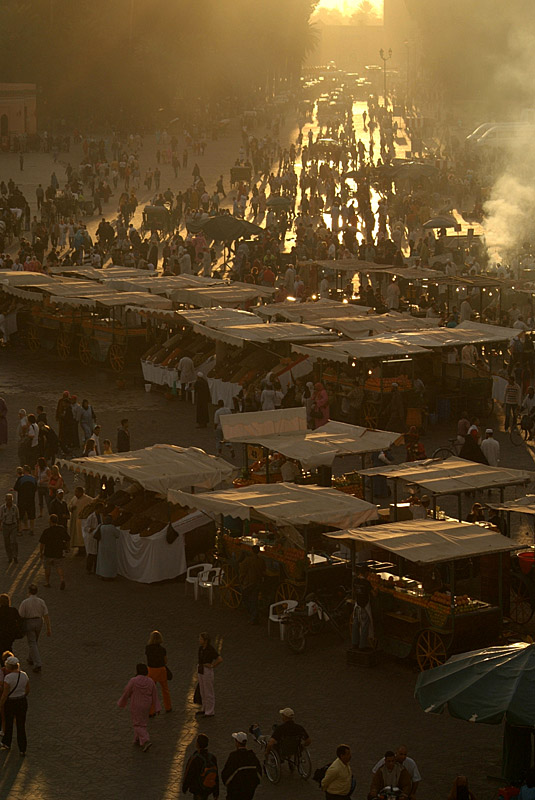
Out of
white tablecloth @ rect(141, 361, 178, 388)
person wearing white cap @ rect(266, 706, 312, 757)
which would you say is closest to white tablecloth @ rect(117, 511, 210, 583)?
person wearing white cap @ rect(266, 706, 312, 757)

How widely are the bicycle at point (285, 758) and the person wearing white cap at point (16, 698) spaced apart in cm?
222

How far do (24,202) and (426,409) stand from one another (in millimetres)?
29221

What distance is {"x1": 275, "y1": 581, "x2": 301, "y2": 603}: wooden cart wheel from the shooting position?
18.1 metres

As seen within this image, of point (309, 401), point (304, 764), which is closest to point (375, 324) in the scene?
point (309, 401)

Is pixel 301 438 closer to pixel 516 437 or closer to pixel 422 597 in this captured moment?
pixel 422 597

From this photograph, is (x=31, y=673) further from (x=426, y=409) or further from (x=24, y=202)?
(x=24, y=202)

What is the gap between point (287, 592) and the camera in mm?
18266

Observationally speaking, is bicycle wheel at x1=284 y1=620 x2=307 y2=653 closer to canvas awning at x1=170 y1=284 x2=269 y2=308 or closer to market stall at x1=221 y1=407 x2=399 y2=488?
market stall at x1=221 y1=407 x2=399 y2=488

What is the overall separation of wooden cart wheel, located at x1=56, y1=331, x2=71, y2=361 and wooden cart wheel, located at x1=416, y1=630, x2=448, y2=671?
2106cm

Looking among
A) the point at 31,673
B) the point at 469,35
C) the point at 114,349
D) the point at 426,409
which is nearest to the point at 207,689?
the point at 31,673

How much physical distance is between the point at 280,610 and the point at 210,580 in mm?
1534

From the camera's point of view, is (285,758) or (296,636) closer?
(285,758)

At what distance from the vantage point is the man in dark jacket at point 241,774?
40.7ft

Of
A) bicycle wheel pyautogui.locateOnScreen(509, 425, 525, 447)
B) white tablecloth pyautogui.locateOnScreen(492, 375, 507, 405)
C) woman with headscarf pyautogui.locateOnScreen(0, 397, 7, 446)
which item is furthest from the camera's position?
white tablecloth pyautogui.locateOnScreen(492, 375, 507, 405)
